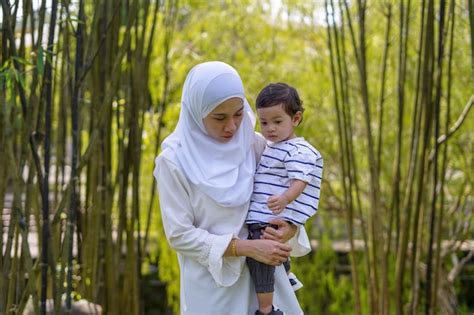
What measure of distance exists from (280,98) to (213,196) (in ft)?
0.83

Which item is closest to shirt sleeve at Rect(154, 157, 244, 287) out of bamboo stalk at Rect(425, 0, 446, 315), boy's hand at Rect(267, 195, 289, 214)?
boy's hand at Rect(267, 195, 289, 214)

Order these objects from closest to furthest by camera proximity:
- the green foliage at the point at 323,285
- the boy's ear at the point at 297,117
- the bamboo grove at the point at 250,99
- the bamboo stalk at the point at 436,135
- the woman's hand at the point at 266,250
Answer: the woman's hand at the point at 266,250, the boy's ear at the point at 297,117, the bamboo grove at the point at 250,99, the bamboo stalk at the point at 436,135, the green foliage at the point at 323,285

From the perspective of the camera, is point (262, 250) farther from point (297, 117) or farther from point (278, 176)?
point (297, 117)

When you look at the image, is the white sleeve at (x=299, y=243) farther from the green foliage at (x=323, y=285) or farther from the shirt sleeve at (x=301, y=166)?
the green foliage at (x=323, y=285)

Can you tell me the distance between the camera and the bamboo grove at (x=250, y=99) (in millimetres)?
2938

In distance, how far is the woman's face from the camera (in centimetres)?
197

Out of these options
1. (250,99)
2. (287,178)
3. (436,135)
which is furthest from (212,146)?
(250,99)

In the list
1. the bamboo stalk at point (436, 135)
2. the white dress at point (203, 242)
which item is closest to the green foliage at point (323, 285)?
the bamboo stalk at point (436, 135)

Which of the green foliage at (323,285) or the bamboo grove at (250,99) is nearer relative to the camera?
the bamboo grove at (250,99)

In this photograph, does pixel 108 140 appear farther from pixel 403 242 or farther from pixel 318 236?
pixel 318 236

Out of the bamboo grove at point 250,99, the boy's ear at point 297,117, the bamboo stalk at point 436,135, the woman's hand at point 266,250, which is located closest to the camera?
the woman's hand at point 266,250

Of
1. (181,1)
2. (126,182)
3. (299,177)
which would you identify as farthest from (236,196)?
(181,1)

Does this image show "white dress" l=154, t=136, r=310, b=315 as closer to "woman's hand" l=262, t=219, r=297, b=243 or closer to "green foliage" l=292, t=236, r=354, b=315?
"woman's hand" l=262, t=219, r=297, b=243

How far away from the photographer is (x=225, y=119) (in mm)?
1992
